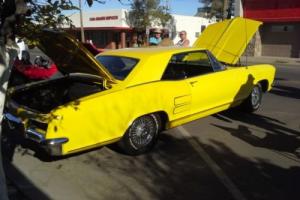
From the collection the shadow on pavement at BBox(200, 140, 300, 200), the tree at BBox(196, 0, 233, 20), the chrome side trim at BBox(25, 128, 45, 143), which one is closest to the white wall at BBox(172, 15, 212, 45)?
the tree at BBox(196, 0, 233, 20)

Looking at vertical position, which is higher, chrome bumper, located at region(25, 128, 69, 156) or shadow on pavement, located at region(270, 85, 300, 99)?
chrome bumper, located at region(25, 128, 69, 156)

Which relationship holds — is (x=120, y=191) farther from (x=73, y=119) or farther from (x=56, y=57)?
(x=56, y=57)

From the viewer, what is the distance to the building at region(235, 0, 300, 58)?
30.3 metres

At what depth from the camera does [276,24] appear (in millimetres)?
31469

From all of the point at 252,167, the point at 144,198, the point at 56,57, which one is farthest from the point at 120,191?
the point at 56,57

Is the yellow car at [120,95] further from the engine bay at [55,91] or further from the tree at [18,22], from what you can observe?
the tree at [18,22]

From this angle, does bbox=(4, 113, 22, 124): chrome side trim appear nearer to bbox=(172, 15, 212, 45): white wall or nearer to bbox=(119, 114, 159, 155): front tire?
bbox=(119, 114, 159, 155): front tire

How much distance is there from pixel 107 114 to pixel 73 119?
47 cm

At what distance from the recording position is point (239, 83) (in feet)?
24.3

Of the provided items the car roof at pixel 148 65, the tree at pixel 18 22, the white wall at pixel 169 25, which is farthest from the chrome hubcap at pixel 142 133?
the white wall at pixel 169 25

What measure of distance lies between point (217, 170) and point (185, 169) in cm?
40

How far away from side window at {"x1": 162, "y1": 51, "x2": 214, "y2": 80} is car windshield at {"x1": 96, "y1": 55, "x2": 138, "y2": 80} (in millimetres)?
758

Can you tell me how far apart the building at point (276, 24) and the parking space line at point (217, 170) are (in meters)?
26.0

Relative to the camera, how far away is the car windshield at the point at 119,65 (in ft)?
19.6
